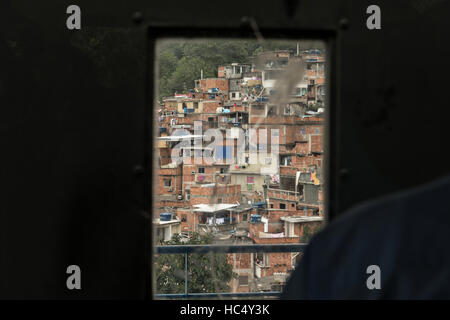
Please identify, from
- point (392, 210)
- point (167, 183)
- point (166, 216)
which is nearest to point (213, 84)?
point (166, 216)

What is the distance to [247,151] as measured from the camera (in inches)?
81.2

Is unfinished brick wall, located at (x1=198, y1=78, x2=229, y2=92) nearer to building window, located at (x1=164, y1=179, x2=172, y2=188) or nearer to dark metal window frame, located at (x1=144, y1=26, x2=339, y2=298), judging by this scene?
building window, located at (x1=164, y1=179, x2=172, y2=188)

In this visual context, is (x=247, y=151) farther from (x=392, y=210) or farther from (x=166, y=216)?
(x=392, y=210)

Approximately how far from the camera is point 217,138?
195cm

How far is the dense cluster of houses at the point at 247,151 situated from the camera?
1489 mm

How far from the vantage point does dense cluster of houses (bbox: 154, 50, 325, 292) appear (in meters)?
1.49

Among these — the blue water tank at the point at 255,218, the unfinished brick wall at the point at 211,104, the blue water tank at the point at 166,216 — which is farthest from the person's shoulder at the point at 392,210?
the blue water tank at the point at 255,218

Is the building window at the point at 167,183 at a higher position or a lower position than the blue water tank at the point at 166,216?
higher

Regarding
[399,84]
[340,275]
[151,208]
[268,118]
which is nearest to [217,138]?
[268,118]

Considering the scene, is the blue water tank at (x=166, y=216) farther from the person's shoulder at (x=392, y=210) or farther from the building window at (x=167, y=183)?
the person's shoulder at (x=392, y=210)

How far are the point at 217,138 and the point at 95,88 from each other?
0.85 metres

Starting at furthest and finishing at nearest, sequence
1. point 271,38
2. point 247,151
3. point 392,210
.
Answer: point 247,151
point 271,38
point 392,210

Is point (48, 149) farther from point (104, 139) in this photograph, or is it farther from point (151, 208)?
point (151, 208)

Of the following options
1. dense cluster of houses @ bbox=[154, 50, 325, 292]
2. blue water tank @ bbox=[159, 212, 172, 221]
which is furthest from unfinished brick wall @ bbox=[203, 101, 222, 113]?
blue water tank @ bbox=[159, 212, 172, 221]
